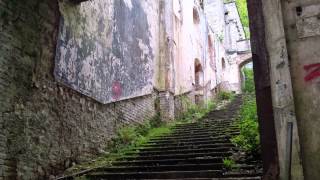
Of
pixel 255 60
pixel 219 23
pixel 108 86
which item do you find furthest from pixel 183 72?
Result: pixel 219 23

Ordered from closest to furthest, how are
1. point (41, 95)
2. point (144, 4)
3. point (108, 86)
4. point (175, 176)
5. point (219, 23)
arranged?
point (175, 176), point (41, 95), point (108, 86), point (144, 4), point (219, 23)

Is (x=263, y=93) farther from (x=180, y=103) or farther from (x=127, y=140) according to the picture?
(x=180, y=103)

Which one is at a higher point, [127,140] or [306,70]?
[306,70]

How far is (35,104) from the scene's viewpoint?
287 inches

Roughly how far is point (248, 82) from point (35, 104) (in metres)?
25.9

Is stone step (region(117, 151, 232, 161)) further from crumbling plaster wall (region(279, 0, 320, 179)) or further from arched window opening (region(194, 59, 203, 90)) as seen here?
arched window opening (region(194, 59, 203, 90))

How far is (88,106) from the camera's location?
926 cm

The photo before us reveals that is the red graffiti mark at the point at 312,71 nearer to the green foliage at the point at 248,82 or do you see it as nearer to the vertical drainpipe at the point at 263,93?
the vertical drainpipe at the point at 263,93

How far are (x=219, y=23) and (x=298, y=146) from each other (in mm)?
29545

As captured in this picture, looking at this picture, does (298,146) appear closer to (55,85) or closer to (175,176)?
(175,176)

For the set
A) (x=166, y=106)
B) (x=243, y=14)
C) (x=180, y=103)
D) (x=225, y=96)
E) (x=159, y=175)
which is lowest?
(x=159, y=175)

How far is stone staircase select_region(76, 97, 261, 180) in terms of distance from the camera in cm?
677

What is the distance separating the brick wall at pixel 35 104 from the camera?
6570 mm

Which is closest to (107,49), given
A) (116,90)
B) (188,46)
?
(116,90)
